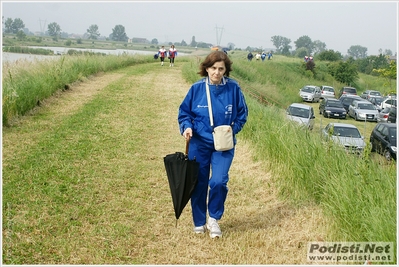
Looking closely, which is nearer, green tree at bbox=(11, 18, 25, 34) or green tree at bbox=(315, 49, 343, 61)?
green tree at bbox=(11, 18, 25, 34)

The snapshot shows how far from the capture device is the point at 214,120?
4.36 m

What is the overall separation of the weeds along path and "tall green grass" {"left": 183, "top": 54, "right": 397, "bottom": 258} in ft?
0.66

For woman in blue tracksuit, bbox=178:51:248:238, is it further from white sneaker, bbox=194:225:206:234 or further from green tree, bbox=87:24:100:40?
green tree, bbox=87:24:100:40

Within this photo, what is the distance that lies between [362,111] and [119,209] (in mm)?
29898

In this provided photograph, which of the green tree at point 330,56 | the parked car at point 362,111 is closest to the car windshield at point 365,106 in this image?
the parked car at point 362,111

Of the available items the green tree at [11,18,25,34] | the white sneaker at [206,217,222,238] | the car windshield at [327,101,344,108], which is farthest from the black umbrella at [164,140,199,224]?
the green tree at [11,18,25,34]

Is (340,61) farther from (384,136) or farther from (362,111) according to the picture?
(384,136)

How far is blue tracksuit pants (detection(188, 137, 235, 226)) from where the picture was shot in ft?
14.3

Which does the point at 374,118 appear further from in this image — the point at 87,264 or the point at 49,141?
the point at 87,264

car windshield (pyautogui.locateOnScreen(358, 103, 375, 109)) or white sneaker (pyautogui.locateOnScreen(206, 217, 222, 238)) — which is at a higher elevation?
white sneaker (pyautogui.locateOnScreen(206, 217, 222, 238))

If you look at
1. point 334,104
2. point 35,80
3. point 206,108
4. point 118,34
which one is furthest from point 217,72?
point 118,34

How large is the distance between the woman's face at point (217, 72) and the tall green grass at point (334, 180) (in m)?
1.65

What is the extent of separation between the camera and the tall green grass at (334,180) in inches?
162

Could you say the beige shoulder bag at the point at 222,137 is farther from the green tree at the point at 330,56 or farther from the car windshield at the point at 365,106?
the green tree at the point at 330,56
